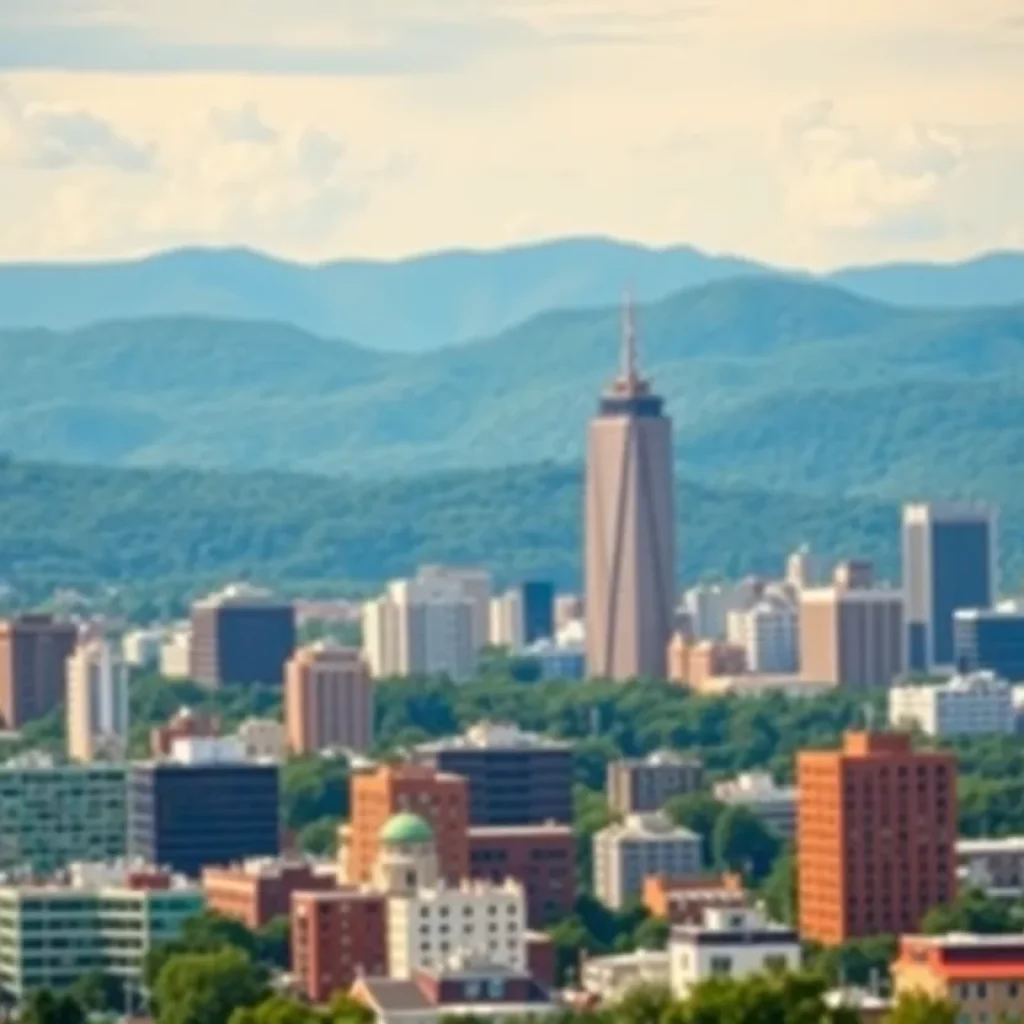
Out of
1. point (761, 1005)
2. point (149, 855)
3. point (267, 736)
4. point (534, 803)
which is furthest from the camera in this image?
point (267, 736)

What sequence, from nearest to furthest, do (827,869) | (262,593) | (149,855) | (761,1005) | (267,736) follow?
(761,1005)
(827,869)
(149,855)
(267,736)
(262,593)

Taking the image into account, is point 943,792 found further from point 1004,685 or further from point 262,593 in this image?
point 262,593

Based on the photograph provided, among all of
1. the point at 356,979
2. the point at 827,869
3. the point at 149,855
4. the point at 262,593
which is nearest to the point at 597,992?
the point at 356,979

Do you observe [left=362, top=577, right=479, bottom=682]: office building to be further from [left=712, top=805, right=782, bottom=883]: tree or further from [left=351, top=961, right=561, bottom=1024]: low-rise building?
[left=351, top=961, right=561, bottom=1024]: low-rise building

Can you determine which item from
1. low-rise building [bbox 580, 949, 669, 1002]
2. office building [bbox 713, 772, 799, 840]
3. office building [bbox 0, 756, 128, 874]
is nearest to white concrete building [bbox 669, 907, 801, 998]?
low-rise building [bbox 580, 949, 669, 1002]

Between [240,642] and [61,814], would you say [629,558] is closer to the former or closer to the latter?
[240,642]

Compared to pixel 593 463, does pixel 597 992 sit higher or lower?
lower
